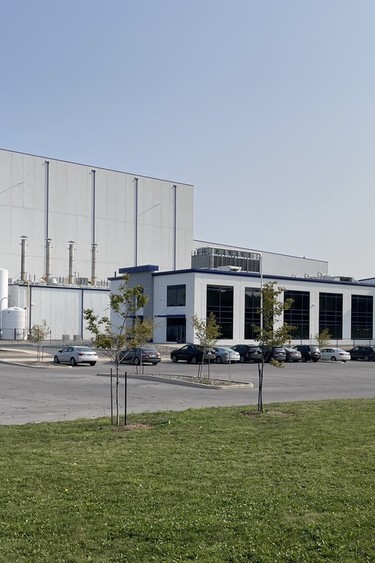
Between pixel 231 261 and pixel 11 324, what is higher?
pixel 231 261

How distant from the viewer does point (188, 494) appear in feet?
26.0

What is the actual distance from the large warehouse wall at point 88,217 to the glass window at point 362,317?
26678mm

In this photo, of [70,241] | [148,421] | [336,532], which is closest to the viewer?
[336,532]

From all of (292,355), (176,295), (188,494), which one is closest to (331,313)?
(176,295)

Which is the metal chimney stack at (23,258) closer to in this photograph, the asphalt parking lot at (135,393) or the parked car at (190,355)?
the parked car at (190,355)

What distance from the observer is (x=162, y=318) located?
68.0m

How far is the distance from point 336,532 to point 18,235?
7980 centimetres

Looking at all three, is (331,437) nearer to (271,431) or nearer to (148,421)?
(271,431)

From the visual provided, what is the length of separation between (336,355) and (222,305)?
1420 centimetres

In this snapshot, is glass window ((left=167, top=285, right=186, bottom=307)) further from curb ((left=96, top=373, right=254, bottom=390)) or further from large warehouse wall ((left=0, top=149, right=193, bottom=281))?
curb ((left=96, top=373, right=254, bottom=390))

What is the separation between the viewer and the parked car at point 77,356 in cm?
4394

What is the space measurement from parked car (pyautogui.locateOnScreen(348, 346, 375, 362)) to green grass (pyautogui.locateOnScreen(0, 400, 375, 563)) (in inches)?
1807

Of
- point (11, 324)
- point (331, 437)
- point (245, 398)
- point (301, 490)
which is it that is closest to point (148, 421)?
point (331, 437)

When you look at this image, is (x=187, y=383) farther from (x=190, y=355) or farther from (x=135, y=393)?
(x=190, y=355)
